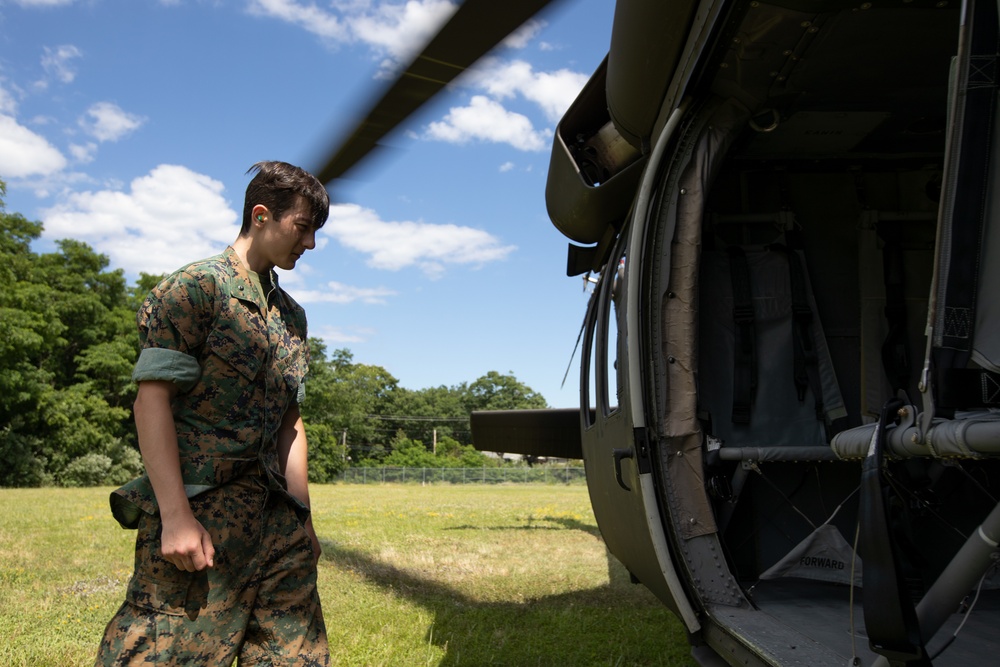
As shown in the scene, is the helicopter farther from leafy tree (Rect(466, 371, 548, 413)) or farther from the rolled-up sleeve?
leafy tree (Rect(466, 371, 548, 413))

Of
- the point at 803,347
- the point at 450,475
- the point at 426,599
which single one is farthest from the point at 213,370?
the point at 450,475

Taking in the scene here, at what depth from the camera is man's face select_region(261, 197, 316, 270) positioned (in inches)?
92.2

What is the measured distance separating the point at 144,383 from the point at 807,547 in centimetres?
279

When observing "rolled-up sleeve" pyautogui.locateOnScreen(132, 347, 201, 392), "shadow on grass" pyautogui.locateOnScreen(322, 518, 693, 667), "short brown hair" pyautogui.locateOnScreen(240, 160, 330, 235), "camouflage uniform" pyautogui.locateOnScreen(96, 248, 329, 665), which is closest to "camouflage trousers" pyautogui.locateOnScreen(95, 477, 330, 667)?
"camouflage uniform" pyautogui.locateOnScreen(96, 248, 329, 665)

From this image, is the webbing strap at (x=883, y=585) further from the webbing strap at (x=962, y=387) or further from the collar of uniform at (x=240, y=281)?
the collar of uniform at (x=240, y=281)

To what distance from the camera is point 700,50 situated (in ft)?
8.80

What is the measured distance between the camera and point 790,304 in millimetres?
4109

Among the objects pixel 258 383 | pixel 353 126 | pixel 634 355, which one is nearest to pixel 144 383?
pixel 258 383

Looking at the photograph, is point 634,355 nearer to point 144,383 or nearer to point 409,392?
point 144,383

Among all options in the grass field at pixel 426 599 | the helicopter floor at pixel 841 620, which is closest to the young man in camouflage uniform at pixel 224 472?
the helicopter floor at pixel 841 620

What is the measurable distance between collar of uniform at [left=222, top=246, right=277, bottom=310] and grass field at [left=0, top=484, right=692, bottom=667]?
7.74 feet

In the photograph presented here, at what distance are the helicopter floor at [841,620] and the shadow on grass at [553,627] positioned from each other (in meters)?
0.91

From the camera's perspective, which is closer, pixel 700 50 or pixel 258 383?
pixel 258 383

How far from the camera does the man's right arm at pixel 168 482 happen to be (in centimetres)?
198
